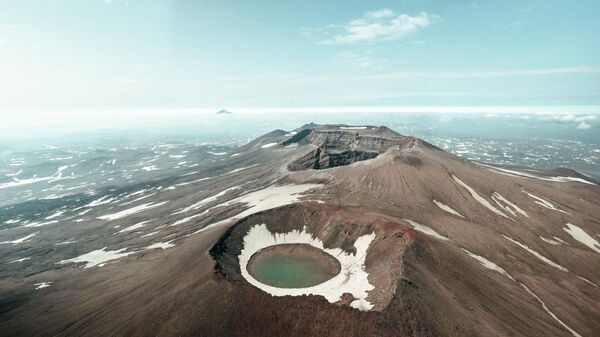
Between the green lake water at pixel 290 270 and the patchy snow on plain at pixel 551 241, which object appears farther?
the patchy snow on plain at pixel 551 241

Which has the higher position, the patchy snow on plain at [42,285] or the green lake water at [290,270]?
the green lake water at [290,270]

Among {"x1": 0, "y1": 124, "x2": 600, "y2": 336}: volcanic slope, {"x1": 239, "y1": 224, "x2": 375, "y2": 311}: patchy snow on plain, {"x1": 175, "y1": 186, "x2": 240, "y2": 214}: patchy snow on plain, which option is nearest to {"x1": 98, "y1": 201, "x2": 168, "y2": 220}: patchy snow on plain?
{"x1": 0, "y1": 124, "x2": 600, "y2": 336}: volcanic slope

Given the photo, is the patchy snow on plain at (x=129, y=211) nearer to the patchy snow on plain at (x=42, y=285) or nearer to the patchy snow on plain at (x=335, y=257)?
the patchy snow on plain at (x=42, y=285)

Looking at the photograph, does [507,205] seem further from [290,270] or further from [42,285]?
[42,285]

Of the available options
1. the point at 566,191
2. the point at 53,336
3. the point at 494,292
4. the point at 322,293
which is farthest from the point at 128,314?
the point at 566,191

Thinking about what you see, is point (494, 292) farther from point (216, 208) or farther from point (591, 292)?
point (216, 208)

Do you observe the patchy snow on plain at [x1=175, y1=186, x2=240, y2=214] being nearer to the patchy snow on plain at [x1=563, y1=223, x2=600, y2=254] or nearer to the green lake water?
the green lake water

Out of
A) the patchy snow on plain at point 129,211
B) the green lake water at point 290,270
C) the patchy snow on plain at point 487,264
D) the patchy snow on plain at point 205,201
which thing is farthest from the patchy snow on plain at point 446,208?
the patchy snow on plain at point 129,211
